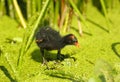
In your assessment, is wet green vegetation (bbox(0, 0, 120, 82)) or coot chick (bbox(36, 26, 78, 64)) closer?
wet green vegetation (bbox(0, 0, 120, 82))

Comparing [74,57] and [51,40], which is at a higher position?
[51,40]

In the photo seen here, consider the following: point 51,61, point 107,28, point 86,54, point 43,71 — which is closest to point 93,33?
point 107,28

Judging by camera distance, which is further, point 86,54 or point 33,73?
point 86,54

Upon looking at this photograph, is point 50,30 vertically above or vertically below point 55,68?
above

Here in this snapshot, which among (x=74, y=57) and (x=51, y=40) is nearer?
(x=51, y=40)

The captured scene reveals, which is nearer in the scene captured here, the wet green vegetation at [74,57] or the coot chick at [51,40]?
the wet green vegetation at [74,57]

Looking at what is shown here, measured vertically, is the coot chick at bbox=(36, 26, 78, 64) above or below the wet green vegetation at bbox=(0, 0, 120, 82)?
above

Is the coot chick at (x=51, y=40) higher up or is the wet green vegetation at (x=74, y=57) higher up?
the coot chick at (x=51, y=40)

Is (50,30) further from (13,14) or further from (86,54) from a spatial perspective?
(13,14)
